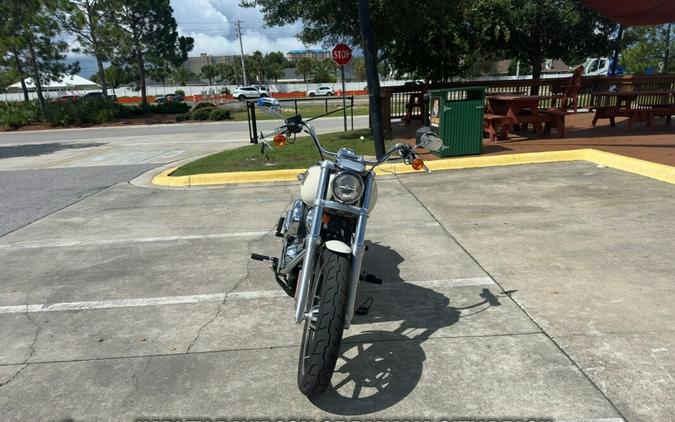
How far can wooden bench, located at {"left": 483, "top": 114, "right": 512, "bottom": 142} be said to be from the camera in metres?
10.9

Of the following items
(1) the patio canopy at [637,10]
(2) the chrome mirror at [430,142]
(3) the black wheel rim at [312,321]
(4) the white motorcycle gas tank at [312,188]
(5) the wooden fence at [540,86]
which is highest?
(1) the patio canopy at [637,10]

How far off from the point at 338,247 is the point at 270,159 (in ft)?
27.1

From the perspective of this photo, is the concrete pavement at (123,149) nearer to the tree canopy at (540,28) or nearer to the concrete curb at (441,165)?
the concrete curb at (441,165)

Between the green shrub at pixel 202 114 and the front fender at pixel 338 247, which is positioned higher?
the front fender at pixel 338 247

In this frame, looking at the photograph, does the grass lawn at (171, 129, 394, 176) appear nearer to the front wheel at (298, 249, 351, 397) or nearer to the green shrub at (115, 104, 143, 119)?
the front wheel at (298, 249, 351, 397)

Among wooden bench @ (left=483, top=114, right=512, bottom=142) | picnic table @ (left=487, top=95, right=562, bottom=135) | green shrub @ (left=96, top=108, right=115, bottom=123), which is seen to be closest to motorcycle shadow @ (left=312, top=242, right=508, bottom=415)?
wooden bench @ (left=483, top=114, right=512, bottom=142)

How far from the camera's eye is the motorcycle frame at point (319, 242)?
266cm

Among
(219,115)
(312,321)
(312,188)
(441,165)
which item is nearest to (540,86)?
(441,165)

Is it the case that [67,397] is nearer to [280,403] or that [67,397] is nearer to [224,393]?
[224,393]

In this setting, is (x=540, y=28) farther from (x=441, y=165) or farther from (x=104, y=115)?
(x=104, y=115)

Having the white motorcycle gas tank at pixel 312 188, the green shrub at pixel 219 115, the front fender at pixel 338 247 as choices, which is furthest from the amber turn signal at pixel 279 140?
the green shrub at pixel 219 115

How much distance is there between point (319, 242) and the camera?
2805 millimetres

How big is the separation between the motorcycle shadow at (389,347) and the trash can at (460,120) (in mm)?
5891

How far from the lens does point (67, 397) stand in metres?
2.74
